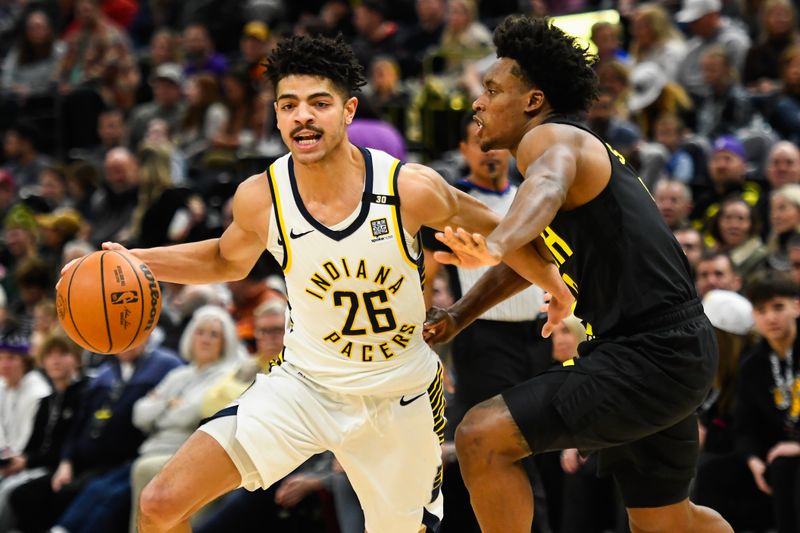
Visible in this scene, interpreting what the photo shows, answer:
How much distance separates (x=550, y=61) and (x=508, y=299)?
1.92 meters

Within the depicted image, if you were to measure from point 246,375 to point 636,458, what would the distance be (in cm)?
372

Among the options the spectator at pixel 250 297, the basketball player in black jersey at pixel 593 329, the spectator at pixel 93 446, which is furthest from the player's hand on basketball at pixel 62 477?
the basketball player in black jersey at pixel 593 329

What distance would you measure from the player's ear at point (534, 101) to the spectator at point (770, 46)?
6.39 m

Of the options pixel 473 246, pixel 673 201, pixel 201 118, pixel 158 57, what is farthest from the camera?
pixel 158 57

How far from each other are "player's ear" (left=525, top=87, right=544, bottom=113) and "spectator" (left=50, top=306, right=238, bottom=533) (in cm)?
410

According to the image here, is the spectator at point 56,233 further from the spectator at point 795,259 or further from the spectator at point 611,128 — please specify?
the spectator at point 795,259

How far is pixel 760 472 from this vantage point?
7.34 m

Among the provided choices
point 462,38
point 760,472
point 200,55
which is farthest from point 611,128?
point 200,55

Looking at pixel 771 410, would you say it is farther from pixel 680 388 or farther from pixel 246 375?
pixel 246 375

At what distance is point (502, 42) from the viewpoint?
5.26m

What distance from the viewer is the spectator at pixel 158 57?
1541 cm

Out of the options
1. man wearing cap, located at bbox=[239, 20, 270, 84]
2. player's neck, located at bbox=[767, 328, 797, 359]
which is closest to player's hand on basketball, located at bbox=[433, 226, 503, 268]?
player's neck, located at bbox=[767, 328, 797, 359]

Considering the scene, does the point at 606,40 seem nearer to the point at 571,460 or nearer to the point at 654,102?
the point at 654,102

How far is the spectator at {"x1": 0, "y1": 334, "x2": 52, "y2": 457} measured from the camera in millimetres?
→ 9547
